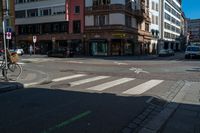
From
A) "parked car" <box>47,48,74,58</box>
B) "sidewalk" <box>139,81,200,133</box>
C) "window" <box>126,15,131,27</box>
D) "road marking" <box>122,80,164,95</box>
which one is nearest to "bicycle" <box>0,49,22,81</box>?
"road marking" <box>122,80,164,95</box>

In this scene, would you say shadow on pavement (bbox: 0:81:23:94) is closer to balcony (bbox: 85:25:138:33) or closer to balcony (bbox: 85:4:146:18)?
balcony (bbox: 85:25:138:33)

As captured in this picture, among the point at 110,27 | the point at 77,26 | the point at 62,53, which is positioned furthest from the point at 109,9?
the point at 62,53

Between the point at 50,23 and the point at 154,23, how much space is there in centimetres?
2619

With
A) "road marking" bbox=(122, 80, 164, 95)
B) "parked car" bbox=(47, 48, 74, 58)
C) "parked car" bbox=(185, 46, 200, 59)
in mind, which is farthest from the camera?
"parked car" bbox=(47, 48, 74, 58)

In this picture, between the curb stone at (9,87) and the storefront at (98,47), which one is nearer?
the curb stone at (9,87)

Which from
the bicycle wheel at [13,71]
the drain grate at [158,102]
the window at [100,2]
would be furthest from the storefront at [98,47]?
the drain grate at [158,102]

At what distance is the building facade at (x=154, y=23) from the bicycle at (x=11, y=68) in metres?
52.3

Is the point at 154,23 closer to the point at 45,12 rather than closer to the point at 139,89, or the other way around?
the point at 45,12

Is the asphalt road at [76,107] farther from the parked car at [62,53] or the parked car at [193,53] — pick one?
the parked car at [193,53]

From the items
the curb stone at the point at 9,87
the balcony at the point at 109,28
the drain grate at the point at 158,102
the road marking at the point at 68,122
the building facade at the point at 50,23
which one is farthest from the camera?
the building facade at the point at 50,23

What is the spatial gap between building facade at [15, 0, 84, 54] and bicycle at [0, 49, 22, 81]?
3393 cm

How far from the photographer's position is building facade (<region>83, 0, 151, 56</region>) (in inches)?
1770

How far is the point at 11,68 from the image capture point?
14.8m

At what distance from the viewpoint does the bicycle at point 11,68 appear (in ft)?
46.1
